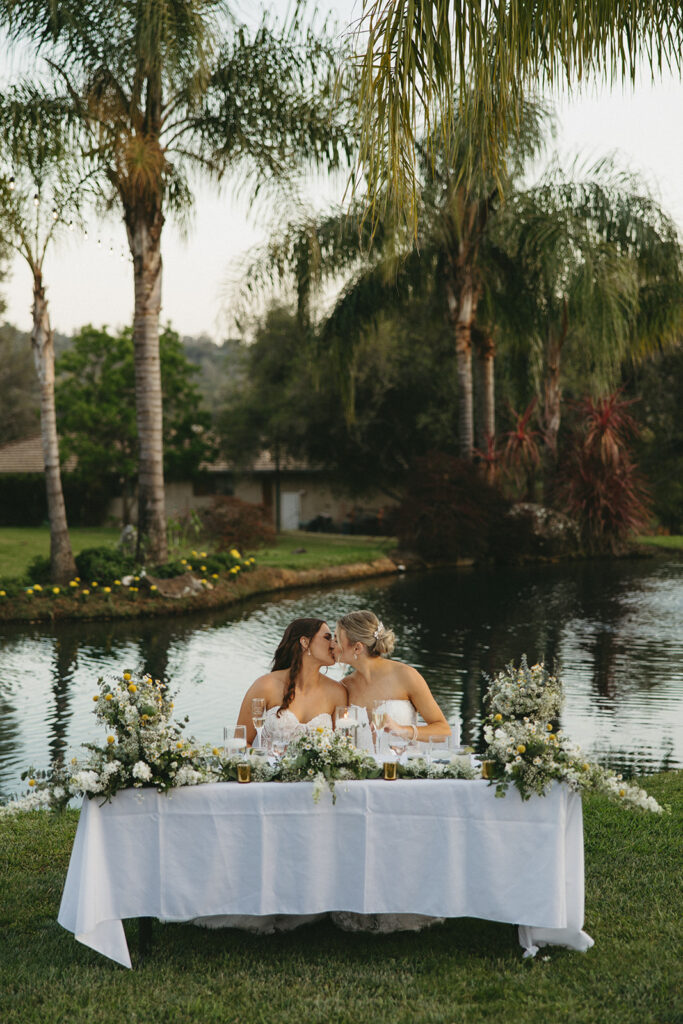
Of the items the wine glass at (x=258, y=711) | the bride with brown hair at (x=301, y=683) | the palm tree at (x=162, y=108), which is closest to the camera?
the wine glass at (x=258, y=711)

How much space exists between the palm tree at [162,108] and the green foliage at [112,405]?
58.7 feet

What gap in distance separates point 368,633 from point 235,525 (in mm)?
20806

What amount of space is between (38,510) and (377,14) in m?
38.2

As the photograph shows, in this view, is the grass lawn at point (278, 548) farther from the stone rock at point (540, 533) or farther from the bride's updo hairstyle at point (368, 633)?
the bride's updo hairstyle at point (368, 633)

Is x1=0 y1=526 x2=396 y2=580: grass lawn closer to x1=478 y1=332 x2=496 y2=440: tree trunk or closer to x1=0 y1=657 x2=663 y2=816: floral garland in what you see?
x1=478 y1=332 x2=496 y2=440: tree trunk

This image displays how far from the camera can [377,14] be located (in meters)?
4.50

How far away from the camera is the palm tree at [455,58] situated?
451cm

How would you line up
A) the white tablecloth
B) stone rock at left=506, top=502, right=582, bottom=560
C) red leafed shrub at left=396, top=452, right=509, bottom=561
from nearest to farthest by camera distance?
the white tablecloth
red leafed shrub at left=396, top=452, right=509, bottom=561
stone rock at left=506, top=502, right=582, bottom=560

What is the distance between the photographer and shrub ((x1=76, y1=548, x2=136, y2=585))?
17.9 metres

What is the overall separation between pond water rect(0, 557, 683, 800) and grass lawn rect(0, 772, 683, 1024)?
145cm

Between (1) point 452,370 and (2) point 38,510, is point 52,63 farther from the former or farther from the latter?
(2) point 38,510

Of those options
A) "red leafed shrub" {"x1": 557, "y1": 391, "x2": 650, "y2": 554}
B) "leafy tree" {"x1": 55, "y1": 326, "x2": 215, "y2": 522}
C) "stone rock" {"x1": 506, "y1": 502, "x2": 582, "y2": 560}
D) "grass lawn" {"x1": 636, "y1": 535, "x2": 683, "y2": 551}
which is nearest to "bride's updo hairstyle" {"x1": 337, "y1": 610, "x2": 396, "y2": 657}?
"stone rock" {"x1": 506, "y1": 502, "x2": 582, "y2": 560}

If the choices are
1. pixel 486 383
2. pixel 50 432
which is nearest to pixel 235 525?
pixel 486 383

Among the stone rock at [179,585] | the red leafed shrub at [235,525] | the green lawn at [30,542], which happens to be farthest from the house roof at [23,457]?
the stone rock at [179,585]
